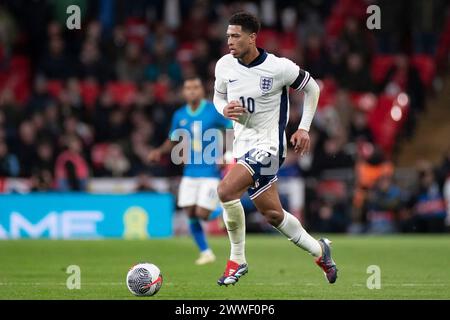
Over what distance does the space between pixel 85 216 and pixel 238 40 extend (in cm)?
951

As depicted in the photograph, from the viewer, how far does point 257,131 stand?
986cm

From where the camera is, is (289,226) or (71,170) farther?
(71,170)

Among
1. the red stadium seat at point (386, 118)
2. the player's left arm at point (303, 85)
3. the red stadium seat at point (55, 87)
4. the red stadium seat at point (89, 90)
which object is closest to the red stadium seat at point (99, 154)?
the red stadium seat at point (89, 90)

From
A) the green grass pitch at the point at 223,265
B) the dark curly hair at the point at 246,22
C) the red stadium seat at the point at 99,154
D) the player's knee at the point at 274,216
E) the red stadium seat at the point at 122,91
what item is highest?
the dark curly hair at the point at 246,22

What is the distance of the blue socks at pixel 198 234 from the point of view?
1367 cm

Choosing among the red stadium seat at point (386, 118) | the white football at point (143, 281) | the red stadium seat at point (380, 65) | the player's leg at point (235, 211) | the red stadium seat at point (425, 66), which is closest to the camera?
the white football at point (143, 281)

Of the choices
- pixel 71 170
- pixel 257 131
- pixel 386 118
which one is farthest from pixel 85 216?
pixel 257 131

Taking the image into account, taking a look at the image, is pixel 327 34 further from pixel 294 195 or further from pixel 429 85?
pixel 294 195

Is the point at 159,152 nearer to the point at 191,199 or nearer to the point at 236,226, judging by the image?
the point at 191,199

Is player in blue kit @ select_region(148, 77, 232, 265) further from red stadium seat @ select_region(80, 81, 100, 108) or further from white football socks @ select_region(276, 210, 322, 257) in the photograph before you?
red stadium seat @ select_region(80, 81, 100, 108)

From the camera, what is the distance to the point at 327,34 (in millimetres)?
24141

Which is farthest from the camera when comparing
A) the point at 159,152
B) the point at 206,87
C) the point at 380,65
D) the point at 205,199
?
the point at 380,65

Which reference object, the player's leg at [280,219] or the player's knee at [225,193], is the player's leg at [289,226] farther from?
the player's knee at [225,193]

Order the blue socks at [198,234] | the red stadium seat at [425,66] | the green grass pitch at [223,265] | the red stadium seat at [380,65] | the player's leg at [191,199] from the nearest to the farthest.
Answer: the green grass pitch at [223,265]
the blue socks at [198,234]
the player's leg at [191,199]
the red stadium seat at [380,65]
the red stadium seat at [425,66]
